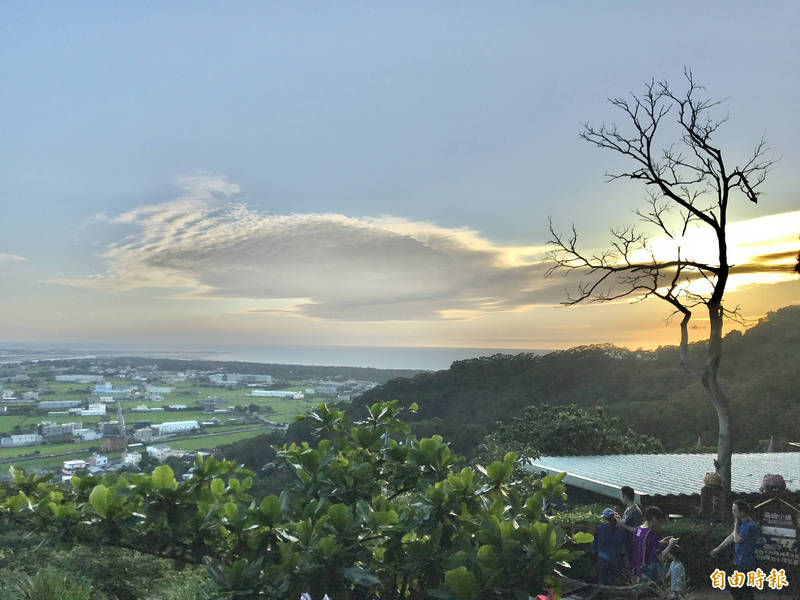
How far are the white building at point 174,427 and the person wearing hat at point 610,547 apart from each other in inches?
1966

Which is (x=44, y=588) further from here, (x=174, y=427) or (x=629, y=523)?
(x=174, y=427)

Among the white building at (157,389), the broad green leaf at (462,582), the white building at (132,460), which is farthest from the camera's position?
the white building at (157,389)

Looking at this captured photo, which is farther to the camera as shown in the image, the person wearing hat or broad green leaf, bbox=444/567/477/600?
the person wearing hat

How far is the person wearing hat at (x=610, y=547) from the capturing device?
7.16 m

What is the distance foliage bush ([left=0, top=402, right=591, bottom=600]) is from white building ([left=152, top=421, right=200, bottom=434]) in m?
52.3

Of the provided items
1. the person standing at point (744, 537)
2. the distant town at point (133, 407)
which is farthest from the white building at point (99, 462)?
the person standing at point (744, 537)

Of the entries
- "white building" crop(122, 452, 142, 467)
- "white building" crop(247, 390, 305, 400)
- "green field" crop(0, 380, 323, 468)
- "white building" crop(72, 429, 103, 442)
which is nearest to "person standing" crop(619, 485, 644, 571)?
"white building" crop(122, 452, 142, 467)

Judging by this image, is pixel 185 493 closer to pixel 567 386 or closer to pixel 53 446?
pixel 567 386

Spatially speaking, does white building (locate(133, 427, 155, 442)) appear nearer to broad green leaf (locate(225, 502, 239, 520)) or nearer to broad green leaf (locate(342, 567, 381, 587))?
broad green leaf (locate(225, 502, 239, 520))

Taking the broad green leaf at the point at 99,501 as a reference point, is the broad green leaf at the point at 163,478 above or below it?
above

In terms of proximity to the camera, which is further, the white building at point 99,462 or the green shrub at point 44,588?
the white building at point 99,462

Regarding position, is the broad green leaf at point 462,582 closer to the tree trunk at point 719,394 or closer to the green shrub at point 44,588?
the green shrub at point 44,588

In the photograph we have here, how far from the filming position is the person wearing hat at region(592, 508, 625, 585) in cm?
716

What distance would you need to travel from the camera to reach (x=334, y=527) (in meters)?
2.77
